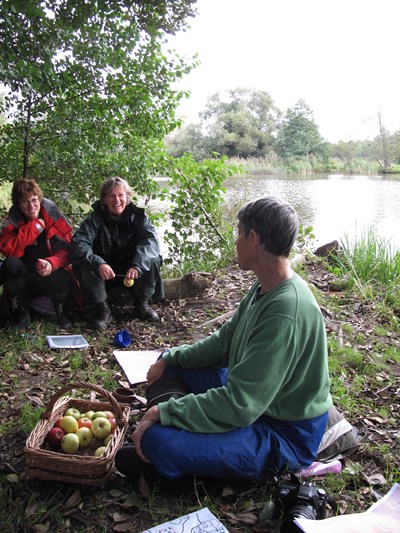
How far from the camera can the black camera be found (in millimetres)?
1566

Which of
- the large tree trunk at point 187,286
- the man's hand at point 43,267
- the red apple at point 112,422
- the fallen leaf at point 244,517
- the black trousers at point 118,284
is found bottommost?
the fallen leaf at point 244,517

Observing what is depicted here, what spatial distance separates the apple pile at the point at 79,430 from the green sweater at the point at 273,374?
0.50 metres

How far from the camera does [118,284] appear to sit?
409 cm

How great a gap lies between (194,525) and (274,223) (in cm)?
122

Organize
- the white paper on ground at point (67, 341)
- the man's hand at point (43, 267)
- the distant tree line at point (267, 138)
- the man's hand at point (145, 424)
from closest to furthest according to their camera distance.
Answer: the man's hand at point (145, 424)
the white paper on ground at point (67, 341)
the man's hand at point (43, 267)
the distant tree line at point (267, 138)

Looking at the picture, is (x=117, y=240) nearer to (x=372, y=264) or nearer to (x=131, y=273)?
(x=131, y=273)

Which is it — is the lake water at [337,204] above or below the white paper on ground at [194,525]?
above

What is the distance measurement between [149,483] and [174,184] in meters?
3.99

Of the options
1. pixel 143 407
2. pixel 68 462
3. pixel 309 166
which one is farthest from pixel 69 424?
pixel 309 166

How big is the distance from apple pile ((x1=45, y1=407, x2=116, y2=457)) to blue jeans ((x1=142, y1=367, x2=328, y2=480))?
1.16 ft

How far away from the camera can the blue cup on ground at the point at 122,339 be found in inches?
137

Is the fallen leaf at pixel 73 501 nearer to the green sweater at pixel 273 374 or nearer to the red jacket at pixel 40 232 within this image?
the green sweater at pixel 273 374

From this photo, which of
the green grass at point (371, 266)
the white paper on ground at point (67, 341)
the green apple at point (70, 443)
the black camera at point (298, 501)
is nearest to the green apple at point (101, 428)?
the green apple at point (70, 443)

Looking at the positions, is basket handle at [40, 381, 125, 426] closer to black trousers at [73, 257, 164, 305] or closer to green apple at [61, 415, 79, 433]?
green apple at [61, 415, 79, 433]
